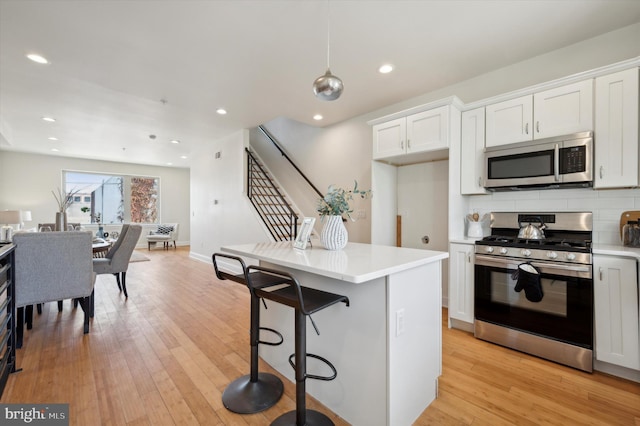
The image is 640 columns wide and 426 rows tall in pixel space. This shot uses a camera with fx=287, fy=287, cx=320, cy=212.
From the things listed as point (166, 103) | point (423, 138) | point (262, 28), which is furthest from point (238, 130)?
point (423, 138)

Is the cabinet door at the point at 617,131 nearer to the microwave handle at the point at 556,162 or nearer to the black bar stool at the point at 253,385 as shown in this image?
the microwave handle at the point at 556,162

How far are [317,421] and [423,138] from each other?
2673 millimetres

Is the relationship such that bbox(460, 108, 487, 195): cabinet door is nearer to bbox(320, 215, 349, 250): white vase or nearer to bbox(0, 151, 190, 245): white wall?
bbox(320, 215, 349, 250): white vase

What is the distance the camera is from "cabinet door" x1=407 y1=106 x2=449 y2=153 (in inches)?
113

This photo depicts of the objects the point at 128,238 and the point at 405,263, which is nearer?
the point at 405,263

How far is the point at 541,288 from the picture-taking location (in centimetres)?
229

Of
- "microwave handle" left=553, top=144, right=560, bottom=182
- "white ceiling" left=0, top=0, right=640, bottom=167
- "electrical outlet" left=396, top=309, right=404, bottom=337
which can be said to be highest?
"white ceiling" left=0, top=0, right=640, bottom=167

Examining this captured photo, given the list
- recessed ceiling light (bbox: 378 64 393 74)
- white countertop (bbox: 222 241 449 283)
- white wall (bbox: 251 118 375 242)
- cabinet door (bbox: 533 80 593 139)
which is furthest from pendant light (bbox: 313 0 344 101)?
white wall (bbox: 251 118 375 242)

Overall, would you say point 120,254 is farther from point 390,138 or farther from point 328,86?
point 390,138

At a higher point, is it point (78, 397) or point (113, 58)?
point (113, 58)

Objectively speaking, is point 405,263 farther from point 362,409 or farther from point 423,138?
point 423,138

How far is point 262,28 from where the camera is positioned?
7.77ft

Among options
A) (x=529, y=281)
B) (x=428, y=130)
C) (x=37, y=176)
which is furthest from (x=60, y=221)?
(x=37, y=176)

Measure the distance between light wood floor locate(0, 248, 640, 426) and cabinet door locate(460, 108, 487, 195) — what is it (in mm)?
1476
